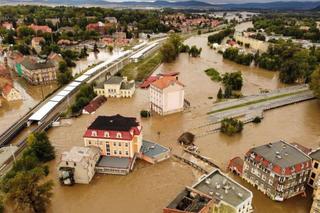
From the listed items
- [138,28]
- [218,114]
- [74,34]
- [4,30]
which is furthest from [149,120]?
[138,28]

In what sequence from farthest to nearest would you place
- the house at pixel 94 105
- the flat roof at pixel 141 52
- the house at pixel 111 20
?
the house at pixel 111 20, the flat roof at pixel 141 52, the house at pixel 94 105

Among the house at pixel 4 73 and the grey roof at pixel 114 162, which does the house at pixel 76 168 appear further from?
the house at pixel 4 73

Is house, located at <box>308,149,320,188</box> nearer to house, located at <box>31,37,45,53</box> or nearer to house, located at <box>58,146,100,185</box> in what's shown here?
house, located at <box>58,146,100,185</box>

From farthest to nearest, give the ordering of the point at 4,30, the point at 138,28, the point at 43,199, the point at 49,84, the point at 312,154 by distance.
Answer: the point at 138,28
the point at 4,30
the point at 49,84
the point at 312,154
the point at 43,199

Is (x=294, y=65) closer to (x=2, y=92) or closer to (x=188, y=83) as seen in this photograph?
(x=188, y=83)

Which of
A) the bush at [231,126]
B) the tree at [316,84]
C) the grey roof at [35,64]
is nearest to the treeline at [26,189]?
the bush at [231,126]

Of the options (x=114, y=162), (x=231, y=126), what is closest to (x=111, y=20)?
(x=231, y=126)
